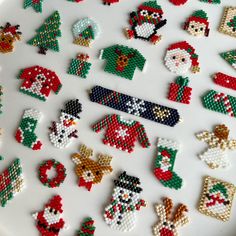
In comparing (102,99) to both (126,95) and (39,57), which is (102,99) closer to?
(126,95)

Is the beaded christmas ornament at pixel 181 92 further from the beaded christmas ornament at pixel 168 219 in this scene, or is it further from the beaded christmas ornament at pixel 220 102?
the beaded christmas ornament at pixel 168 219

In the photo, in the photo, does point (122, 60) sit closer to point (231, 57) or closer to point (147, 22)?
point (147, 22)

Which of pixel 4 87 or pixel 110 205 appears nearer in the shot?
pixel 110 205

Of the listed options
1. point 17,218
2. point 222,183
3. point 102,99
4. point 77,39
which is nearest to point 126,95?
point 102,99

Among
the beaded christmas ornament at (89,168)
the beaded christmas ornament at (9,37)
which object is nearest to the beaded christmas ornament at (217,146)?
the beaded christmas ornament at (89,168)

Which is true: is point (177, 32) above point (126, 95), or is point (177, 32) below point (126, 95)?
above

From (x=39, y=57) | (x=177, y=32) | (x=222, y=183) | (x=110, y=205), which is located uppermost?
(x=177, y=32)

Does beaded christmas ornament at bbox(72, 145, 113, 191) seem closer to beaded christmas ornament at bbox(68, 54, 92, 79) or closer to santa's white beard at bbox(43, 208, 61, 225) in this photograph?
santa's white beard at bbox(43, 208, 61, 225)
